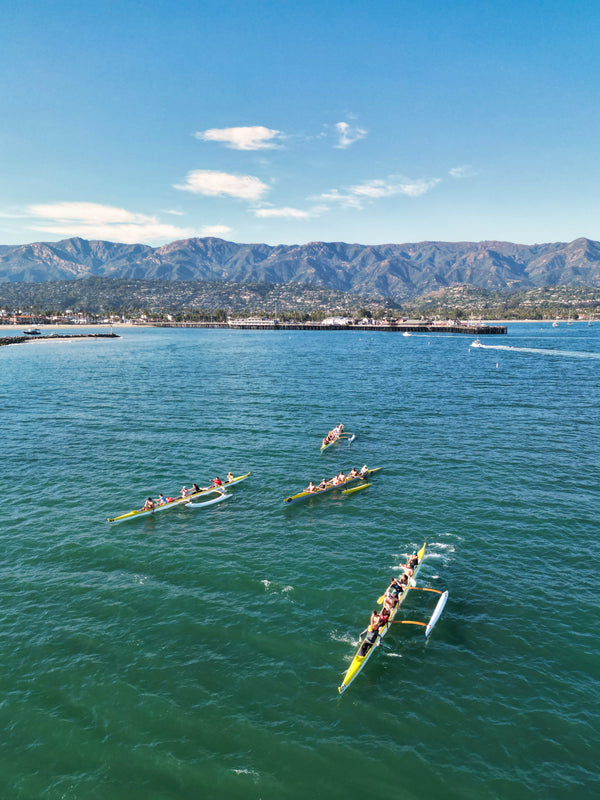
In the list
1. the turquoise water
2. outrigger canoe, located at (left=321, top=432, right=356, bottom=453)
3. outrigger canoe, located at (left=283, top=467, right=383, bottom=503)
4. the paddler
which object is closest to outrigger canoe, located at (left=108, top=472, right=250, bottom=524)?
the turquoise water

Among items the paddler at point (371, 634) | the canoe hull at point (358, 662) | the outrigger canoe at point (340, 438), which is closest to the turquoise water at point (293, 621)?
the canoe hull at point (358, 662)

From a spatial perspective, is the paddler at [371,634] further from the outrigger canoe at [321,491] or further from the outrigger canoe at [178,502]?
the outrigger canoe at [178,502]

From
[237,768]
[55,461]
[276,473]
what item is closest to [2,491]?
[55,461]

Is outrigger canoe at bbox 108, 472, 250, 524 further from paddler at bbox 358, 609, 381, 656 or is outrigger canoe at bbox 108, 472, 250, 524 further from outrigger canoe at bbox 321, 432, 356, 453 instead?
paddler at bbox 358, 609, 381, 656

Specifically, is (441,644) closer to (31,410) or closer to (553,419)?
(553,419)

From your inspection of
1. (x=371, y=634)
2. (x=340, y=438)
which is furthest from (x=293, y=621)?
(x=340, y=438)

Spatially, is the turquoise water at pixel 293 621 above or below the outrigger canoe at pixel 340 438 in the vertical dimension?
below

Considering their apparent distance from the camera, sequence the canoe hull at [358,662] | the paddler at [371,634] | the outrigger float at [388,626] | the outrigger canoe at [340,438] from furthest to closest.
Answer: the outrigger canoe at [340,438] < the paddler at [371,634] < the outrigger float at [388,626] < the canoe hull at [358,662]
